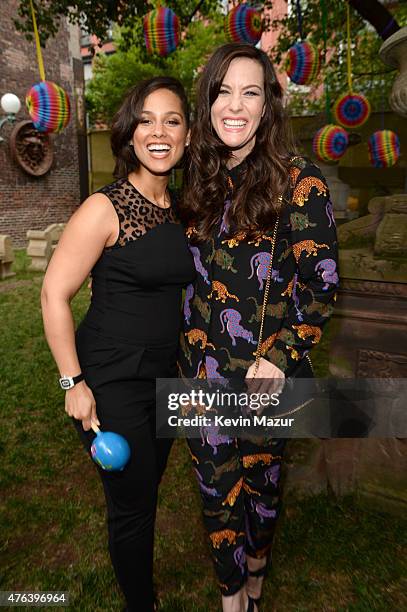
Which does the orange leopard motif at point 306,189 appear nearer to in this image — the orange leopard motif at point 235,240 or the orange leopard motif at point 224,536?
the orange leopard motif at point 235,240

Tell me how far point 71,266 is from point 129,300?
24cm

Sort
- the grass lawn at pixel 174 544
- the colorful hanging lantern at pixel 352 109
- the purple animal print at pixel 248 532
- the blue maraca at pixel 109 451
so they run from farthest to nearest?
the colorful hanging lantern at pixel 352 109, the grass lawn at pixel 174 544, the purple animal print at pixel 248 532, the blue maraca at pixel 109 451

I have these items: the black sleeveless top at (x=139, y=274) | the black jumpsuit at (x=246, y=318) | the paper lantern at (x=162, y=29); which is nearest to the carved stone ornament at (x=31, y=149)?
the paper lantern at (x=162, y=29)

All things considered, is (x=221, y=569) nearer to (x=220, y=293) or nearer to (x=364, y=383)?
(x=220, y=293)

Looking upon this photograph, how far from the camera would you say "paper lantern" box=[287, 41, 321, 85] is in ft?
19.0

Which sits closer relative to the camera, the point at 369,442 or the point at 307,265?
the point at 307,265

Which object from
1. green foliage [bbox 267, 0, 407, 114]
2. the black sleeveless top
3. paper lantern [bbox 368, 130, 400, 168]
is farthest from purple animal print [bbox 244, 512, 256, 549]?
paper lantern [bbox 368, 130, 400, 168]

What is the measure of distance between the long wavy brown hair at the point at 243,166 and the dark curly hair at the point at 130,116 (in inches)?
4.4

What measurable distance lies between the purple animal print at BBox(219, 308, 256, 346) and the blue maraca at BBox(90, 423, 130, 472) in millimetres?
554

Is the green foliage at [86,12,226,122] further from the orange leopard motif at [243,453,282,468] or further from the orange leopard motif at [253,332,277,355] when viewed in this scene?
the orange leopard motif at [243,453,282,468]

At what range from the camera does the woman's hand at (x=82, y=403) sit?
1594 millimetres

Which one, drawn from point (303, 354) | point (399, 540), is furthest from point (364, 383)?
point (303, 354)

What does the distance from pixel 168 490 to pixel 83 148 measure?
51.4 ft

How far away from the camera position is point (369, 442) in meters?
2.67
